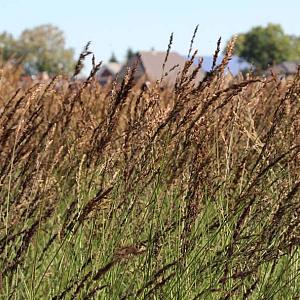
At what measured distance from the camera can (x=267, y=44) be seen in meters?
82.8

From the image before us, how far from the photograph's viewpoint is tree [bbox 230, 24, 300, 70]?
82.5 metres

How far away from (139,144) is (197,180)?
25cm

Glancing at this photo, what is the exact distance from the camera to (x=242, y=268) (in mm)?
2350

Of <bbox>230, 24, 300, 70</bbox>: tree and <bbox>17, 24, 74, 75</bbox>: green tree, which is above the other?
<bbox>230, 24, 300, 70</bbox>: tree

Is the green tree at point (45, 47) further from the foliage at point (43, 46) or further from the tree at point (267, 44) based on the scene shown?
the tree at point (267, 44)

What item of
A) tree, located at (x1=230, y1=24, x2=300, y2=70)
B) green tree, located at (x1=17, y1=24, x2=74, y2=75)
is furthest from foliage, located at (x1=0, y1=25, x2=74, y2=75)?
tree, located at (x1=230, y1=24, x2=300, y2=70)

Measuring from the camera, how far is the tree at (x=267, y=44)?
82500 mm

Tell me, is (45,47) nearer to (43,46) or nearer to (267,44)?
(43,46)

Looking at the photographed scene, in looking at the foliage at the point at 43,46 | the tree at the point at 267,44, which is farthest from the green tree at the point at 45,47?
the tree at the point at 267,44

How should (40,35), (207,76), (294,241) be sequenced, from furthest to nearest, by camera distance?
(40,35) → (207,76) → (294,241)

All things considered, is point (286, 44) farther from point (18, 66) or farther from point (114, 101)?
point (114, 101)

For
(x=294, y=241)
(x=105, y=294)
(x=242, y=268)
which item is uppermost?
(x=294, y=241)

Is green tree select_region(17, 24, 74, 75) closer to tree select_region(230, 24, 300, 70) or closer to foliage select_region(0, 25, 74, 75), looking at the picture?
foliage select_region(0, 25, 74, 75)

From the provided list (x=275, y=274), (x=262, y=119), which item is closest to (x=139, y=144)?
(x=275, y=274)
